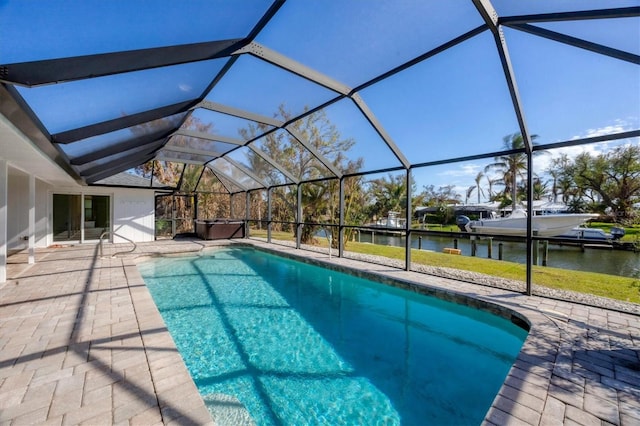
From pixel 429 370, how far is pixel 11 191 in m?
13.2

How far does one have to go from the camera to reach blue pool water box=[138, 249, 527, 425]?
3062 mm

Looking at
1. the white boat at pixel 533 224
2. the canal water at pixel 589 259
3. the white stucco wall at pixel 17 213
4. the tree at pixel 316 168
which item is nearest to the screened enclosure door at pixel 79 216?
the white stucco wall at pixel 17 213

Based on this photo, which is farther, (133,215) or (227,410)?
(133,215)

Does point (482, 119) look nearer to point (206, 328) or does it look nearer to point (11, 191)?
point (206, 328)

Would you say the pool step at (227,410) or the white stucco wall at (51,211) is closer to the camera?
the pool step at (227,410)

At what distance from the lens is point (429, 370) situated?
377cm

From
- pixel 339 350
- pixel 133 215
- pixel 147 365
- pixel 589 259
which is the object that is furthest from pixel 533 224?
pixel 133 215

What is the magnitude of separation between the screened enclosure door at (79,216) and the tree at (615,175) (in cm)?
1903

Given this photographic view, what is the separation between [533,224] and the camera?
8.91 metres

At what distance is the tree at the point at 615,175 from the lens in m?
10.7

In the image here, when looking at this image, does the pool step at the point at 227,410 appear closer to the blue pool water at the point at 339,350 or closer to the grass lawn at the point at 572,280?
the blue pool water at the point at 339,350

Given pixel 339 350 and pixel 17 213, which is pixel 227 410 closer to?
pixel 339 350

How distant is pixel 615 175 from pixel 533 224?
764cm

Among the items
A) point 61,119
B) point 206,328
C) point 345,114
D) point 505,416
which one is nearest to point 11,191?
point 61,119
